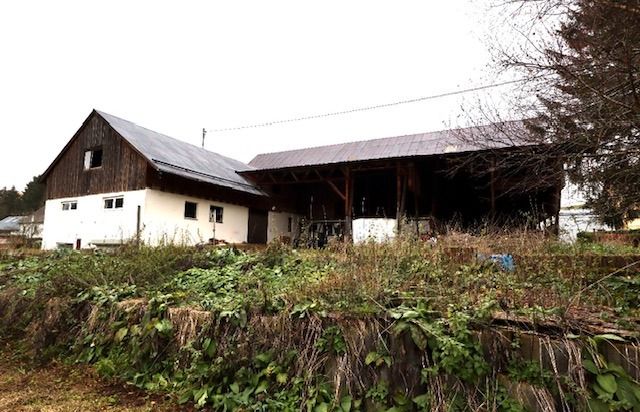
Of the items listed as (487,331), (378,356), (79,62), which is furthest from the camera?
(79,62)

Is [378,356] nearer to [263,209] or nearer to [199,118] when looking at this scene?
[263,209]

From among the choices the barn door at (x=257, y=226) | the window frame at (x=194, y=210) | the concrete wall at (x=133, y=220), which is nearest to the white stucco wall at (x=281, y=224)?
the barn door at (x=257, y=226)

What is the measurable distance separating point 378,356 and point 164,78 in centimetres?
1617

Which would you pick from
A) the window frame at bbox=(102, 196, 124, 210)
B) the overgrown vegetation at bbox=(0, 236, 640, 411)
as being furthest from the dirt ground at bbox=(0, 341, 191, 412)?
the window frame at bbox=(102, 196, 124, 210)

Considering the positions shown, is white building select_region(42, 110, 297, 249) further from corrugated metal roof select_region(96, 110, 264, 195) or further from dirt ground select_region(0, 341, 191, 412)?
dirt ground select_region(0, 341, 191, 412)

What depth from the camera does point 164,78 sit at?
51.6ft

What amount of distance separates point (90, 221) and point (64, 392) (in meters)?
13.4

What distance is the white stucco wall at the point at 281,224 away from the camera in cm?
1817

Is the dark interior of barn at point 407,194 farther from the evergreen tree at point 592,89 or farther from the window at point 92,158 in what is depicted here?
the window at point 92,158

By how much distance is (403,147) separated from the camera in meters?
14.5

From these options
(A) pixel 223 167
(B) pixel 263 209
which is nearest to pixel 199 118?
(A) pixel 223 167

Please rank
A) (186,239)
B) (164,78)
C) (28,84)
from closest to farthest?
(186,239), (28,84), (164,78)

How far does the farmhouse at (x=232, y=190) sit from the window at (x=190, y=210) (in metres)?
0.04

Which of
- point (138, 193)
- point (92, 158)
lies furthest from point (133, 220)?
point (92, 158)
